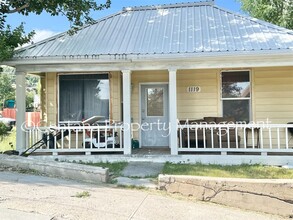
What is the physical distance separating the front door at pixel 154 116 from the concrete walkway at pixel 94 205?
193 inches

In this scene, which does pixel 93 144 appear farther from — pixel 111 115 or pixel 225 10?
pixel 225 10

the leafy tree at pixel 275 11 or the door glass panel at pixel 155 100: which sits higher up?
the leafy tree at pixel 275 11

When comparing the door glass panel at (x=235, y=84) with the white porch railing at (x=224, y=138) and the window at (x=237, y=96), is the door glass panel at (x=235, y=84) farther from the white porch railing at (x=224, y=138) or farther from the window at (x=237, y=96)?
the white porch railing at (x=224, y=138)

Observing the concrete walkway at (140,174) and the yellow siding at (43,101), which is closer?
the concrete walkway at (140,174)

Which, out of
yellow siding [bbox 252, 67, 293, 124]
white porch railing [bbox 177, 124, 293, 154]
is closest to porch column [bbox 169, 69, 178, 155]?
white porch railing [bbox 177, 124, 293, 154]

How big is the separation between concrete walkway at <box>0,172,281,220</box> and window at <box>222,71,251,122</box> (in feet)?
17.1

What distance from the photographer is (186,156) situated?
27.0ft

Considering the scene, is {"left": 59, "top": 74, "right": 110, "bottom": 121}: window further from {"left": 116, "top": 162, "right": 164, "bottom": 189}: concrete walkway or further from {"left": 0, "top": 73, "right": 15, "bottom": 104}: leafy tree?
{"left": 0, "top": 73, "right": 15, "bottom": 104}: leafy tree

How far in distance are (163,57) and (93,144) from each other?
3319 mm

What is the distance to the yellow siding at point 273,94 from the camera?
30.9 ft

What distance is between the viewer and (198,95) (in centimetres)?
991

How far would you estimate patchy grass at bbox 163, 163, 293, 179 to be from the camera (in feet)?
22.5

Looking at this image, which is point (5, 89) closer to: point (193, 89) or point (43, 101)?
point (43, 101)

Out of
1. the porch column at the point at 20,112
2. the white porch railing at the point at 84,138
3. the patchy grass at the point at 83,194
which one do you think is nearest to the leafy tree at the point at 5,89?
the porch column at the point at 20,112
